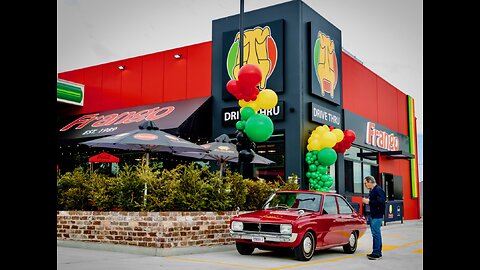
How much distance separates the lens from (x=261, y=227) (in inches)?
406

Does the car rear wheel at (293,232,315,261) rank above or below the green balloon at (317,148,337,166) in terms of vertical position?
below

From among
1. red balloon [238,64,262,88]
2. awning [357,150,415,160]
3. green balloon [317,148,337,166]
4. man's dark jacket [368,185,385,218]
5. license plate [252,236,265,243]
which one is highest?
red balloon [238,64,262,88]

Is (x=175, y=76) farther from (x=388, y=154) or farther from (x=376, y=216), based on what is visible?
(x=376, y=216)

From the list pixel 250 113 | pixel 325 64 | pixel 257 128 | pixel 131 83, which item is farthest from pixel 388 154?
pixel 257 128

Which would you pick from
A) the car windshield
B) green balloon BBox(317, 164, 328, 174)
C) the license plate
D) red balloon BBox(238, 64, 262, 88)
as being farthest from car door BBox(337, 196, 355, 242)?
green balloon BBox(317, 164, 328, 174)

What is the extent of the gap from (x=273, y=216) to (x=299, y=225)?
2.39ft

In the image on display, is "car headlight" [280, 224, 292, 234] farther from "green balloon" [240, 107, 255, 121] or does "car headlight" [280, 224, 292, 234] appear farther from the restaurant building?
the restaurant building

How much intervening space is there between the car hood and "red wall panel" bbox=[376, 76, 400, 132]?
17.4m

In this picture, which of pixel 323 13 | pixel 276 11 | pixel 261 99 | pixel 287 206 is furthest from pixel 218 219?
pixel 323 13

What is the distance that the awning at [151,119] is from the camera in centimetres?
1909

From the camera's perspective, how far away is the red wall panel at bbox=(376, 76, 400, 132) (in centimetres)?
2695

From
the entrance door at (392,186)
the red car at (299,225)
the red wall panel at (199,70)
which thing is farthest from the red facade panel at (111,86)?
the entrance door at (392,186)
